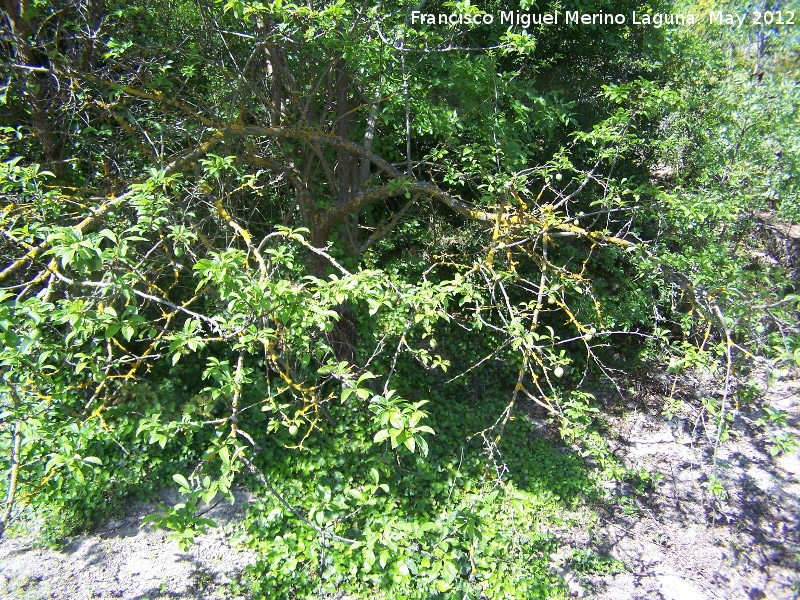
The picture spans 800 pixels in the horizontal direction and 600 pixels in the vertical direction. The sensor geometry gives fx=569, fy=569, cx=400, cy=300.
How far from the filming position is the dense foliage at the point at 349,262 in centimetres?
290

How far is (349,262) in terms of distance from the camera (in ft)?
15.8

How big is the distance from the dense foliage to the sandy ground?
0.19 meters

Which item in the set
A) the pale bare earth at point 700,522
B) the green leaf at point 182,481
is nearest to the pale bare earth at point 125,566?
the green leaf at point 182,481

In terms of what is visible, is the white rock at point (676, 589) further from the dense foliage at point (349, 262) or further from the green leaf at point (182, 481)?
the green leaf at point (182, 481)

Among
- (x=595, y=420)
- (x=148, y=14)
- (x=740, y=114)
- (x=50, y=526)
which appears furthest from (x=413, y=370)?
(x=740, y=114)

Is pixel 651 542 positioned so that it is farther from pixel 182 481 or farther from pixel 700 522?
pixel 182 481

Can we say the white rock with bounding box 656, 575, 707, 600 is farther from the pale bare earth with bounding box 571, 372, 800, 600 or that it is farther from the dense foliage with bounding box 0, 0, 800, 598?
the dense foliage with bounding box 0, 0, 800, 598

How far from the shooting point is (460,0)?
3535mm

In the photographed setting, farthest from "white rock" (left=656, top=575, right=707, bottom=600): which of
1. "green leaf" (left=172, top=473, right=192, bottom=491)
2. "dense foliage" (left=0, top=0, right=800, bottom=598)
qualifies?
"green leaf" (left=172, top=473, right=192, bottom=491)

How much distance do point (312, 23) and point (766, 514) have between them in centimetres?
Result: 505

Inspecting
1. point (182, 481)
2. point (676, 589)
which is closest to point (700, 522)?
point (676, 589)

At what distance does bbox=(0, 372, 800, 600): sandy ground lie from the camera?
3402 mm

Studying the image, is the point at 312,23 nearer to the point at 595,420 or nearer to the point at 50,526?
the point at 50,526

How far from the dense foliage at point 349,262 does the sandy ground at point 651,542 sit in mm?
191
